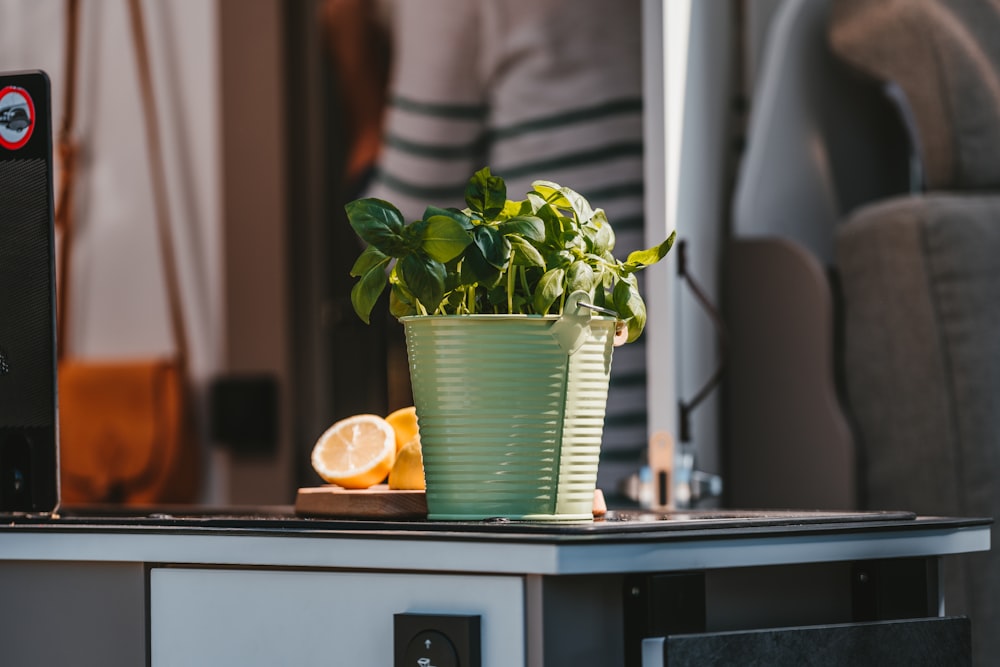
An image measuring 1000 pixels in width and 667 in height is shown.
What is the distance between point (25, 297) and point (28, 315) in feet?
0.04

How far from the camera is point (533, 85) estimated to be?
2.05m

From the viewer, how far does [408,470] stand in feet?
3.25

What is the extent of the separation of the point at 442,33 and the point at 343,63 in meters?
0.38

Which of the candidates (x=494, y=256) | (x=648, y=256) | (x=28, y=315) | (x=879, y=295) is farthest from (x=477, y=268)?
(x=879, y=295)

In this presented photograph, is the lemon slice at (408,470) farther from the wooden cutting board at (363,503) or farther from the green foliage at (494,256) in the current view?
the green foliage at (494,256)

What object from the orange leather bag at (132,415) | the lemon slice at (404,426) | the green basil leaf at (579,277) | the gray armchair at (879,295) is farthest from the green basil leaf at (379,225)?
the orange leather bag at (132,415)

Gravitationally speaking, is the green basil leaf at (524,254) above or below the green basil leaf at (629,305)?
above

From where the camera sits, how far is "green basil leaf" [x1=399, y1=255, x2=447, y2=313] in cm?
87

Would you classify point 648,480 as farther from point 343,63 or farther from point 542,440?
point 343,63

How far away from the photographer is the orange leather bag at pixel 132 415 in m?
2.48

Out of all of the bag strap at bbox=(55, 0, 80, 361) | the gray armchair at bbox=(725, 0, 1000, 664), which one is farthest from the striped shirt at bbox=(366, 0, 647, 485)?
the bag strap at bbox=(55, 0, 80, 361)

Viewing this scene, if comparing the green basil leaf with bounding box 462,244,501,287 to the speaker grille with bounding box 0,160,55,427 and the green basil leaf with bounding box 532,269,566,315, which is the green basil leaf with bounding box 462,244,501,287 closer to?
the green basil leaf with bounding box 532,269,566,315

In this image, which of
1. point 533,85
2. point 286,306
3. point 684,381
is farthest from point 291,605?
point 286,306

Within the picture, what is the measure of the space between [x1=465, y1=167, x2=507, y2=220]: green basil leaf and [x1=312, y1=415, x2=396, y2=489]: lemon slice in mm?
202
